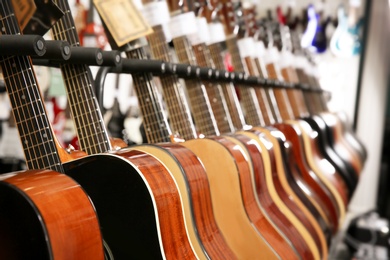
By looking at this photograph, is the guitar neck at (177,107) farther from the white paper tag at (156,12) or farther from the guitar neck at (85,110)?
the guitar neck at (85,110)

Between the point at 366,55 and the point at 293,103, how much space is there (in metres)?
2.11

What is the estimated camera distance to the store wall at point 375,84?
4.72 metres

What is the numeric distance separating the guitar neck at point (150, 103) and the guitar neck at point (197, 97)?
30 centimetres

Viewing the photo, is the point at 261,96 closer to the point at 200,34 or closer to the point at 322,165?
the point at 322,165

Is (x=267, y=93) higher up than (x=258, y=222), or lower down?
higher up

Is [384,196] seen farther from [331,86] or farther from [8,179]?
[8,179]

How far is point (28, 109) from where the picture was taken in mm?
835

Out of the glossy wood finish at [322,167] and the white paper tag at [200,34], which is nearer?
the white paper tag at [200,34]

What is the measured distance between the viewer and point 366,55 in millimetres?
4754

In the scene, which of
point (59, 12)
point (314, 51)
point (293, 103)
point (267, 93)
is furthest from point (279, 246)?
point (314, 51)

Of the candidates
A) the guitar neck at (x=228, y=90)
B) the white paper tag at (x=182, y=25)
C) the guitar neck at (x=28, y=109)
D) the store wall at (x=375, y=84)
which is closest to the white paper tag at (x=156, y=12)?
the white paper tag at (x=182, y=25)

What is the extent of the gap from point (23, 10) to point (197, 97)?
731 millimetres

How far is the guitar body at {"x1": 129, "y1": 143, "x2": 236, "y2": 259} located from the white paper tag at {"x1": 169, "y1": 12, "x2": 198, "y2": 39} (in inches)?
23.6

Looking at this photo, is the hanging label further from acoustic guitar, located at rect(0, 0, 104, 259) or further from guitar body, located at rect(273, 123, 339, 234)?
guitar body, located at rect(273, 123, 339, 234)
